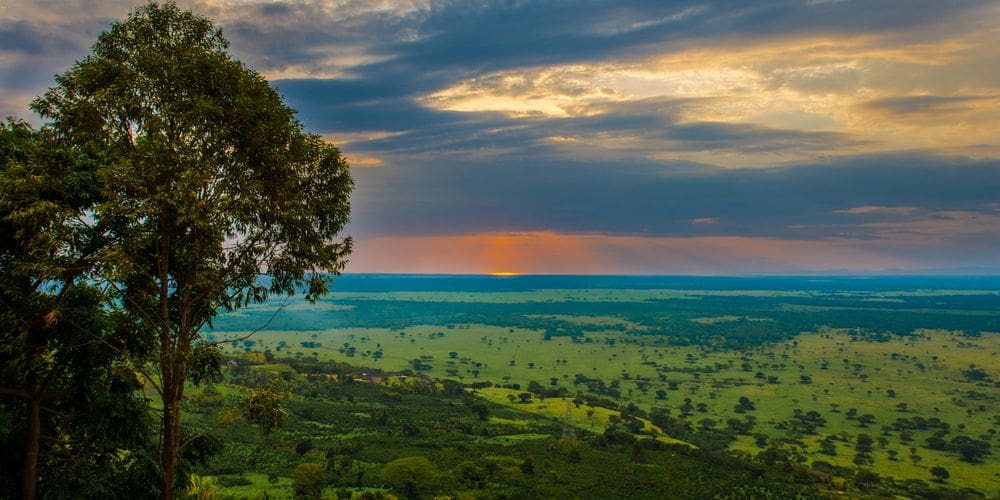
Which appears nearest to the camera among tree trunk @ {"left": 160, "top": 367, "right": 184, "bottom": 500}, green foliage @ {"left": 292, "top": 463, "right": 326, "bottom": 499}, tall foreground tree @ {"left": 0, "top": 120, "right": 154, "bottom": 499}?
tall foreground tree @ {"left": 0, "top": 120, "right": 154, "bottom": 499}

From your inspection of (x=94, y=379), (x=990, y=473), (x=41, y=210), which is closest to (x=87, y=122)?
(x=41, y=210)

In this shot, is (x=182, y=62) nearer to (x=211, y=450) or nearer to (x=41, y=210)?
(x=41, y=210)

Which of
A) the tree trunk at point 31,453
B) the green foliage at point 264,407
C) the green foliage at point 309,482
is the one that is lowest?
the green foliage at point 309,482

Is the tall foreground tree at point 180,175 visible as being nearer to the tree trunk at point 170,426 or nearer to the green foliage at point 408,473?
the tree trunk at point 170,426

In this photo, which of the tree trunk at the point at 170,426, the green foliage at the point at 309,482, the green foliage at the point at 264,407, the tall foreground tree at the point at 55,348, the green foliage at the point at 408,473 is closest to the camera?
the tall foreground tree at the point at 55,348

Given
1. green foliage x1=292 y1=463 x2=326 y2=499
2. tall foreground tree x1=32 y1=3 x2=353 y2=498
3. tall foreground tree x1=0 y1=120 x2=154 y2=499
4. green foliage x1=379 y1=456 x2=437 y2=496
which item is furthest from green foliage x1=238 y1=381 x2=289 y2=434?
green foliage x1=379 y1=456 x2=437 y2=496

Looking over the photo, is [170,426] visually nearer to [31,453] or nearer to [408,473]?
[31,453]

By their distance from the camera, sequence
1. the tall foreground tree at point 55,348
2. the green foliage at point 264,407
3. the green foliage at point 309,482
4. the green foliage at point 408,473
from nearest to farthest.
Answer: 1. the tall foreground tree at point 55,348
2. the green foliage at point 264,407
3. the green foliage at point 309,482
4. the green foliage at point 408,473

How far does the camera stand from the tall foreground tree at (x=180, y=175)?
16000 mm

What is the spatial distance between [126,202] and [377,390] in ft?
392

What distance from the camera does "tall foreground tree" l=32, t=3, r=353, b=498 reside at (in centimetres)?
1600

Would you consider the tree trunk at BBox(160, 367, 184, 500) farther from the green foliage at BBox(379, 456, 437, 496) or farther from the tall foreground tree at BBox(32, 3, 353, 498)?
the green foliage at BBox(379, 456, 437, 496)

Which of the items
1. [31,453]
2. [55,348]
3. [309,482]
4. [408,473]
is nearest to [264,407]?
[55,348]

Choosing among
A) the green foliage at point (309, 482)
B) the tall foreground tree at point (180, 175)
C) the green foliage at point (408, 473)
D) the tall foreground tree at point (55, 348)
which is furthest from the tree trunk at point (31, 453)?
the green foliage at point (408, 473)
